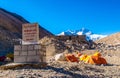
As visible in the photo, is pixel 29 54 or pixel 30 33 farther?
pixel 30 33

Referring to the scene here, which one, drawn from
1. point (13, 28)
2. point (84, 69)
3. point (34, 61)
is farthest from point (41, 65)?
point (13, 28)

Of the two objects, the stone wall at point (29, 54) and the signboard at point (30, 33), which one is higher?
the signboard at point (30, 33)

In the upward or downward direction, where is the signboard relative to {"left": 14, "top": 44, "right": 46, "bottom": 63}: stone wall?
upward

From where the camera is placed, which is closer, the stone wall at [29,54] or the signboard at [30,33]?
the stone wall at [29,54]

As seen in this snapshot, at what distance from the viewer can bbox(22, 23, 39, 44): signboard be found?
1286cm

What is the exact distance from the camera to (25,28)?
13008 mm

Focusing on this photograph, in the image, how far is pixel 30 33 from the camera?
13016mm

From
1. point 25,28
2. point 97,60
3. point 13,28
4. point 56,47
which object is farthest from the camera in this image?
point 13,28

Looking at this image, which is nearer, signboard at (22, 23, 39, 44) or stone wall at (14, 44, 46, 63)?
stone wall at (14, 44, 46, 63)

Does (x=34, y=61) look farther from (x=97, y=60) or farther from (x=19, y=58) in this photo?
(x=97, y=60)

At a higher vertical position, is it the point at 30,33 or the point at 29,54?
the point at 30,33

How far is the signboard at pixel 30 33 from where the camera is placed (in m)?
12.9

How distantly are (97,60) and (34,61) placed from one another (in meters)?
6.72

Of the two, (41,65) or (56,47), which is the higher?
(56,47)
